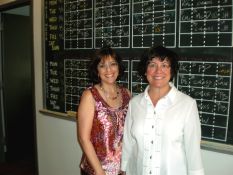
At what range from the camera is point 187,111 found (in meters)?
1.47

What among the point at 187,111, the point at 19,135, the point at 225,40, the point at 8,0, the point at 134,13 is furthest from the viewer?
the point at 19,135

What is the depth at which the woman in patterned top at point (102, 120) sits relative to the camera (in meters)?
1.77

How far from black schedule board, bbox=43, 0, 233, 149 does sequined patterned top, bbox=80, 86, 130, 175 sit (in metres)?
0.39

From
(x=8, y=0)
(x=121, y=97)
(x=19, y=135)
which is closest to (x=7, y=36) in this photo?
(x=8, y=0)

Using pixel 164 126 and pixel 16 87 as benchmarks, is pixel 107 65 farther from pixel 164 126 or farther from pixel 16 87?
pixel 16 87

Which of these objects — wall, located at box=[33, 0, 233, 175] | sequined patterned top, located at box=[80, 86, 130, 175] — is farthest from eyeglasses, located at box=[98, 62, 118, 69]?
wall, located at box=[33, 0, 233, 175]

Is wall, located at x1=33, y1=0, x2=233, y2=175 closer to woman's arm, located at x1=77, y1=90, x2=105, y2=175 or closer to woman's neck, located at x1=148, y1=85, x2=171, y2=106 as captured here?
woman's arm, located at x1=77, y1=90, x2=105, y2=175

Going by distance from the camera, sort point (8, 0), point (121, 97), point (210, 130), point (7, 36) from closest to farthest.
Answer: point (210, 130), point (121, 97), point (8, 0), point (7, 36)

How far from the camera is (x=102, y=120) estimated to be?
5.81ft

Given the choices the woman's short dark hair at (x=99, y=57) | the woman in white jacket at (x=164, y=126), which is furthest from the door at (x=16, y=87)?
the woman in white jacket at (x=164, y=126)

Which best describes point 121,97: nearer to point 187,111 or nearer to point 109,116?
point 109,116

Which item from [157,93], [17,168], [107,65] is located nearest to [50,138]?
[17,168]

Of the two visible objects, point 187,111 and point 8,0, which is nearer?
point 187,111

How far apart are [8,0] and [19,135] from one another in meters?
1.93
